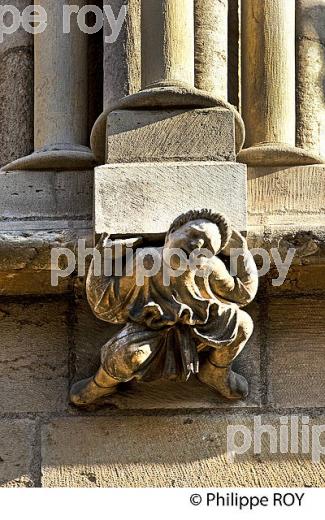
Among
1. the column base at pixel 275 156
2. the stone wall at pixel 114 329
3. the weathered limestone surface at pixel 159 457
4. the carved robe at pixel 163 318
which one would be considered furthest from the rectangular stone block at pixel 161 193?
the weathered limestone surface at pixel 159 457

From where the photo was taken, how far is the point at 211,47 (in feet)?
17.8

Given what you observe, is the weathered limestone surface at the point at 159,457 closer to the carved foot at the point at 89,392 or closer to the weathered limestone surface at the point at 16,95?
the carved foot at the point at 89,392

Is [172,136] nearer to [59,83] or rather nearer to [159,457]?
[59,83]

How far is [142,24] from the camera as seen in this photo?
5.38 meters

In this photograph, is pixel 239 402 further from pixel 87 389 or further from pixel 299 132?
pixel 299 132

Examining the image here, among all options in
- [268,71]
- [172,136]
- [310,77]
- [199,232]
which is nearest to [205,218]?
[199,232]

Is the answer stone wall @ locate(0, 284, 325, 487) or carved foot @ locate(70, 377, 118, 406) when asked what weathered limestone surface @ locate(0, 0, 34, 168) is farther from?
carved foot @ locate(70, 377, 118, 406)

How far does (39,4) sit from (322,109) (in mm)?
761

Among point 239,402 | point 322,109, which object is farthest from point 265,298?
point 322,109

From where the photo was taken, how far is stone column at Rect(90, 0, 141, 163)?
5348mm

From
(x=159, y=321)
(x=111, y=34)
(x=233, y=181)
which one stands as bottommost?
(x=159, y=321)

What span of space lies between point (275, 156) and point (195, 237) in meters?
0.52

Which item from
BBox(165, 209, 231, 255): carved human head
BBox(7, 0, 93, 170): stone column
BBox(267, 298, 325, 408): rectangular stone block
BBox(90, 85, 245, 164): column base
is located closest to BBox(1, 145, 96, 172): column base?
BBox(7, 0, 93, 170): stone column
